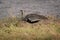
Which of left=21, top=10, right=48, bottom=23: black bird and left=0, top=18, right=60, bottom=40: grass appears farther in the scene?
left=21, top=10, right=48, bottom=23: black bird

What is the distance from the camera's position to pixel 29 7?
27.1 feet

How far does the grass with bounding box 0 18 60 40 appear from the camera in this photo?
5.22 meters

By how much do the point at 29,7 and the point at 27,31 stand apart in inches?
106

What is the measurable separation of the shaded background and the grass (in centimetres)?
84

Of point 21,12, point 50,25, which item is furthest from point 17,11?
point 50,25

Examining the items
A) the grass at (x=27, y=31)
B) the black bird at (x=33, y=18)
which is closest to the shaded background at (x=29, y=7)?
the black bird at (x=33, y=18)

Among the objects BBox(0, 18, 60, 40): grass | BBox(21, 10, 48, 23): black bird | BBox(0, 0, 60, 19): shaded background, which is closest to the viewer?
BBox(0, 18, 60, 40): grass

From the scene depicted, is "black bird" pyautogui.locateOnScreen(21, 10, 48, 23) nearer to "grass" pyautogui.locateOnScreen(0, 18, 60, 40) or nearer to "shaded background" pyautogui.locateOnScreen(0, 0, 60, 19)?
"grass" pyautogui.locateOnScreen(0, 18, 60, 40)

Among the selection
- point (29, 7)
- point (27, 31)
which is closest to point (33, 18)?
point (29, 7)

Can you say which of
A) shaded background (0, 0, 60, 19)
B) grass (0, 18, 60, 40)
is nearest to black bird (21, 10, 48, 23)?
grass (0, 18, 60, 40)

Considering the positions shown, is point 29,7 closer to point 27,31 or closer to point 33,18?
point 33,18

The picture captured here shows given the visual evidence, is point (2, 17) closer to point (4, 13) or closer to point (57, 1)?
point (4, 13)

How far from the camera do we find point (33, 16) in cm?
716

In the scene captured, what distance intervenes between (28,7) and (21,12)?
0.78 meters
